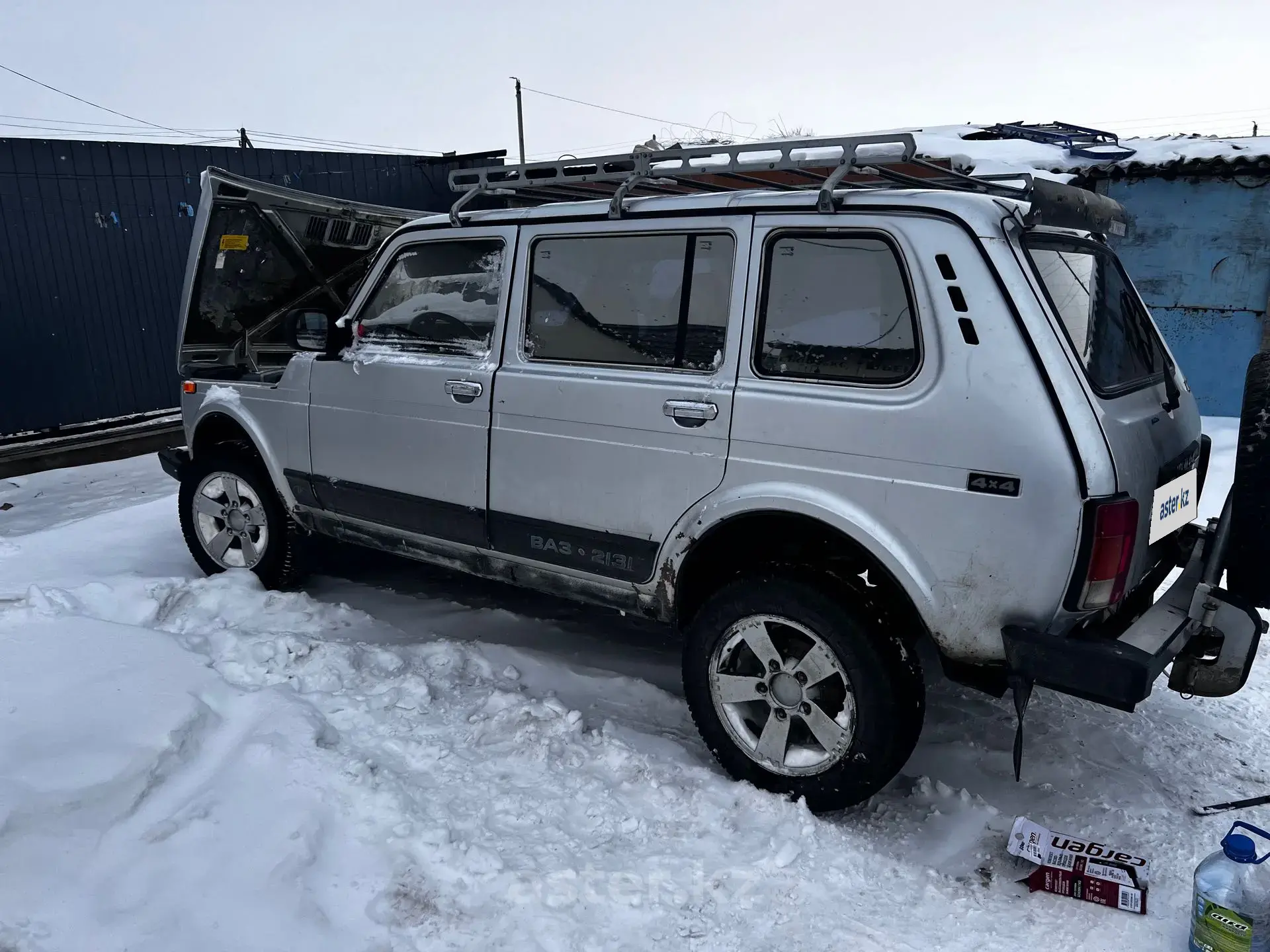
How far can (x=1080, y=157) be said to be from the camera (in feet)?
32.9

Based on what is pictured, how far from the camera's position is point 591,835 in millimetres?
2762

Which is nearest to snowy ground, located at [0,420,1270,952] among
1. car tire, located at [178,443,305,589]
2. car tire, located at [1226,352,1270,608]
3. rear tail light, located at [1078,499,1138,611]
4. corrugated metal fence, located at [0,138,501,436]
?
car tire, located at [178,443,305,589]

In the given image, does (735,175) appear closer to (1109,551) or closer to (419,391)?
(419,391)

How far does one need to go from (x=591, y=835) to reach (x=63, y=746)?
5.58 feet

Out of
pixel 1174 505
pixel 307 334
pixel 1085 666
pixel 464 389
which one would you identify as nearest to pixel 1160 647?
pixel 1085 666

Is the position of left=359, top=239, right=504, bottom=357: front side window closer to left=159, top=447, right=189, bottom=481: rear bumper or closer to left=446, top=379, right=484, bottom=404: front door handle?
left=446, top=379, right=484, bottom=404: front door handle

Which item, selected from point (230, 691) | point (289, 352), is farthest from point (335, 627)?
point (289, 352)

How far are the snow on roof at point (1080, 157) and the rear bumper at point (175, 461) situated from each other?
7.15m

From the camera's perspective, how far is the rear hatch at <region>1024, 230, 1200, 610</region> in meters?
2.54

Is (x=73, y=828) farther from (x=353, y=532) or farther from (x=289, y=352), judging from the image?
(x=289, y=352)

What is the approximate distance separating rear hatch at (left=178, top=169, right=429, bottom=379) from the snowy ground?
1778mm

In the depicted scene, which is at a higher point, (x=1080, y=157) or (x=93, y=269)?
(x=1080, y=157)

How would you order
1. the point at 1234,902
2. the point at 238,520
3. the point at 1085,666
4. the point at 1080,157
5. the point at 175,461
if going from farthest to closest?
1. the point at 1080,157
2. the point at 175,461
3. the point at 238,520
4. the point at 1085,666
5. the point at 1234,902

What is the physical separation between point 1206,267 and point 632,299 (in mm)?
8724
